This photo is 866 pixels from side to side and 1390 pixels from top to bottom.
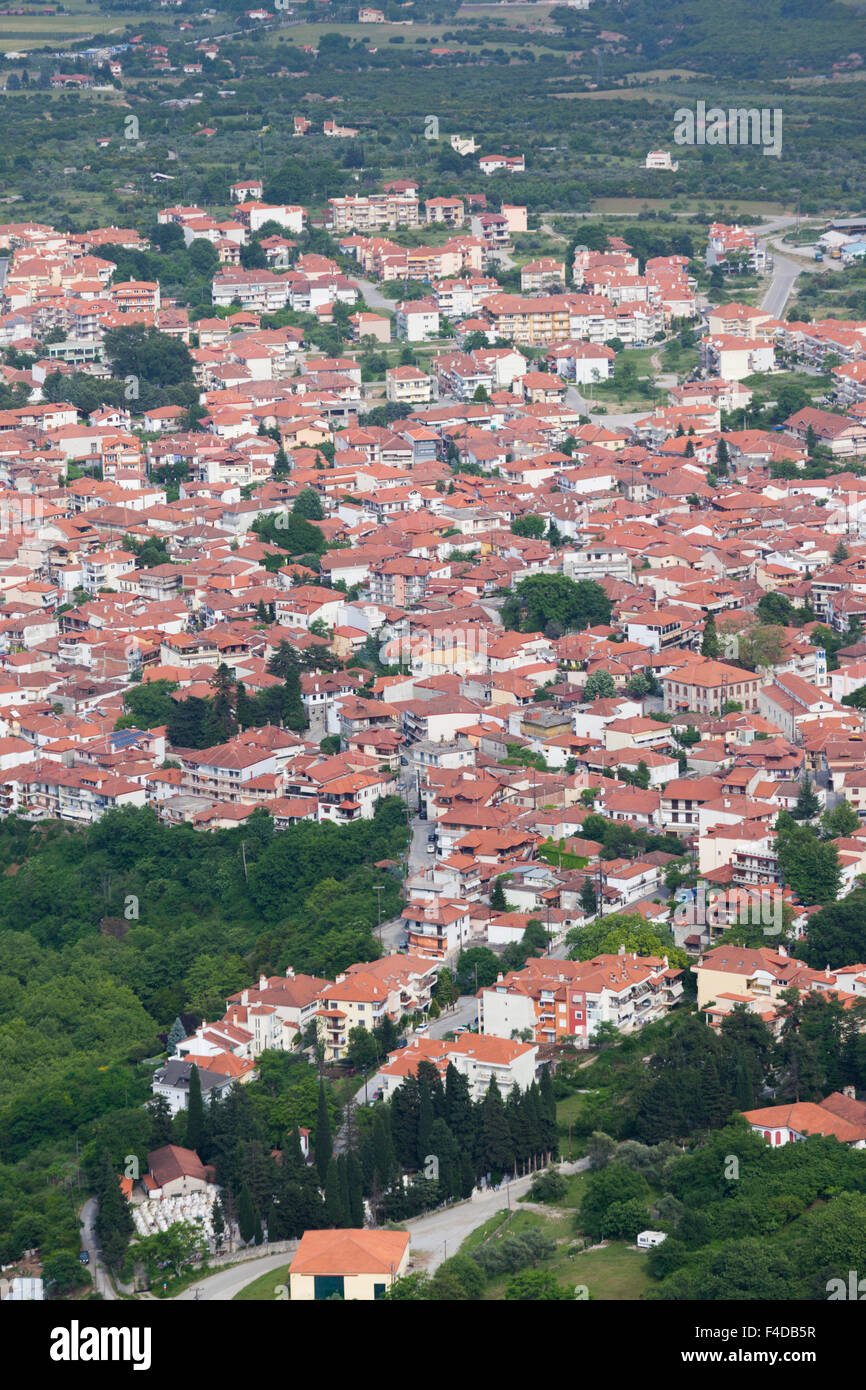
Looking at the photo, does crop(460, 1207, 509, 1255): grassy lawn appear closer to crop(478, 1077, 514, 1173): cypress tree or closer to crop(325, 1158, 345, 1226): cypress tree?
crop(478, 1077, 514, 1173): cypress tree

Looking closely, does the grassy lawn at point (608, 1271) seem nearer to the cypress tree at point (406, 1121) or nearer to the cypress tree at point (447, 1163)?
the cypress tree at point (447, 1163)

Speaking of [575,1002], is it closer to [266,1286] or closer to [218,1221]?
[218,1221]

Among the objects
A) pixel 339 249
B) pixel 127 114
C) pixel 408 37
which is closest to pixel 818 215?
pixel 339 249

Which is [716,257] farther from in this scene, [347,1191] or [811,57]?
[347,1191]

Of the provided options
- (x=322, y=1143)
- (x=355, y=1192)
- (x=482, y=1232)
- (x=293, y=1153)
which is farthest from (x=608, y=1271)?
(x=293, y=1153)

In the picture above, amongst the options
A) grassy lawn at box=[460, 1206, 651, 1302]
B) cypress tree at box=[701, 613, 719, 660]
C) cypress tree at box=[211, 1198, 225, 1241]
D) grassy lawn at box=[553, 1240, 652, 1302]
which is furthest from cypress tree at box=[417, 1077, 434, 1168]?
cypress tree at box=[701, 613, 719, 660]
